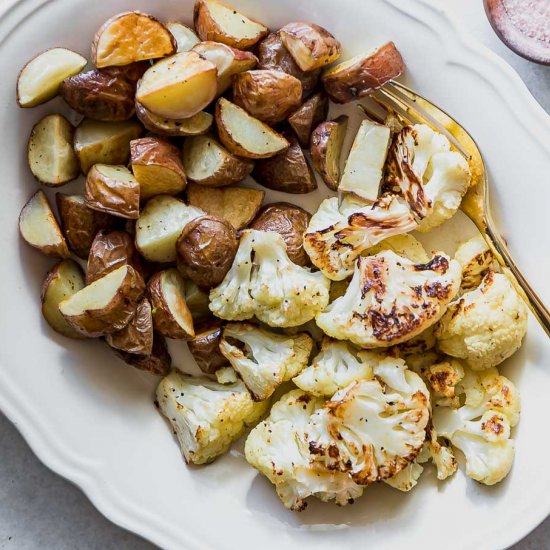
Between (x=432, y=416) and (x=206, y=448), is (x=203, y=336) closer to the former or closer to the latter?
(x=206, y=448)

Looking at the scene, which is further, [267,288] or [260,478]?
[260,478]

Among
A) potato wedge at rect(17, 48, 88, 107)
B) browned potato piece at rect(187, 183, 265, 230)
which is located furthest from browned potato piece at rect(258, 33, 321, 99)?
potato wedge at rect(17, 48, 88, 107)

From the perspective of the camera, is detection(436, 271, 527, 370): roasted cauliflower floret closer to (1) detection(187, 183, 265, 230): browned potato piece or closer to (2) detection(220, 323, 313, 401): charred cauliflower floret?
(2) detection(220, 323, 313, 401): charred cauliflower floret

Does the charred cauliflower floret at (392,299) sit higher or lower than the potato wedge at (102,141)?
lower

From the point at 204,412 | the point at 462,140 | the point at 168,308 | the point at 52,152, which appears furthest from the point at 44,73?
the point at 462,140

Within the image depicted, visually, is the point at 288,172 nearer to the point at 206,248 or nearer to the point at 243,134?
the point at 243,134

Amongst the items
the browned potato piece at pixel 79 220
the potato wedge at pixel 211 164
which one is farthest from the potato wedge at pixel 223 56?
the browned potato piece at pixel 79 220

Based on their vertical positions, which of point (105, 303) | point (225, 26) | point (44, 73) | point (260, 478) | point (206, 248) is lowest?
point (260, 478)

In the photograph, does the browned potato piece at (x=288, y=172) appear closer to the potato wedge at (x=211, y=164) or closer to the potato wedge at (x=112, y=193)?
the potato wedge at (x=211, y=164)
